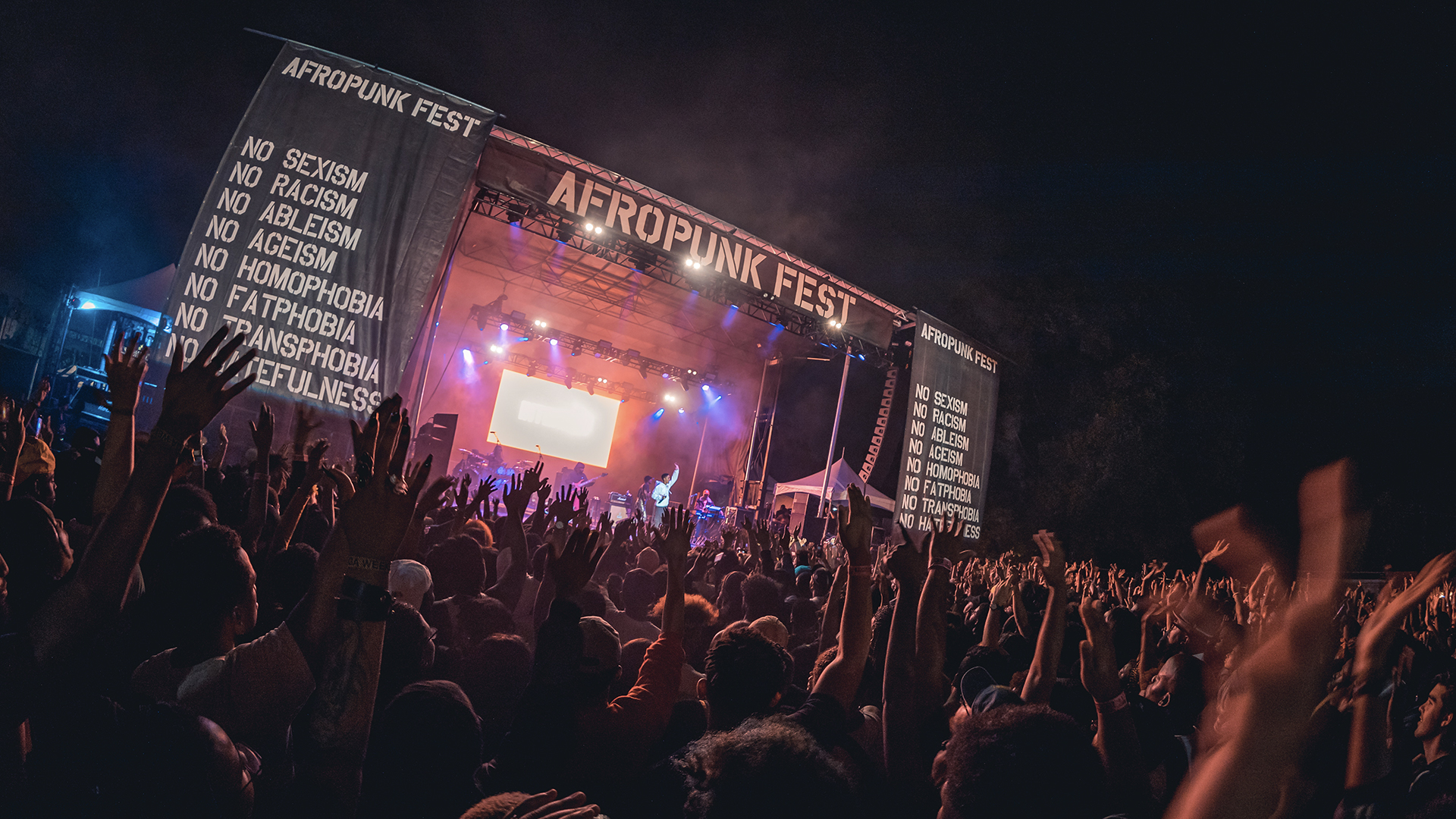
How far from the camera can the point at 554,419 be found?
2206 centimetres

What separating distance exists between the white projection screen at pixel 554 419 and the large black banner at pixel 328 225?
1386 cm

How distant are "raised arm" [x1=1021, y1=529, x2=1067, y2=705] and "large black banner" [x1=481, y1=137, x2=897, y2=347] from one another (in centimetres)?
813

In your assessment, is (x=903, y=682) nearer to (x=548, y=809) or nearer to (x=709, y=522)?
(x=548, y=809)

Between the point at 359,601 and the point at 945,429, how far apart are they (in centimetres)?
1217

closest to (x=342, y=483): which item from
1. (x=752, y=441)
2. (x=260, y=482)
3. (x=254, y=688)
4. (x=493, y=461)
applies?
(x=254, y=688)

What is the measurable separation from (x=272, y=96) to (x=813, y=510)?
13.0 m

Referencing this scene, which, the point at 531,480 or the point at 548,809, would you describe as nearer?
the point at 548,809

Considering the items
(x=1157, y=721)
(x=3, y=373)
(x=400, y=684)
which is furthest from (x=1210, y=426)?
(x=3, y=373)

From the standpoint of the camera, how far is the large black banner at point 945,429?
12.2m

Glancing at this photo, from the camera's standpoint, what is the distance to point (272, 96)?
7.16 meters

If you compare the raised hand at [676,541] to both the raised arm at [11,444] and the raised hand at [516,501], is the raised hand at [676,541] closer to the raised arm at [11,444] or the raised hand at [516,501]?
the raised hand at [516,501]

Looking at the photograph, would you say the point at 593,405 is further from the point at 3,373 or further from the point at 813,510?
Result: the point at 3,373

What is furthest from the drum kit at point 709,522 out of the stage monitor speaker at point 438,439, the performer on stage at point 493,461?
the stage monitor speaker at point 438,439

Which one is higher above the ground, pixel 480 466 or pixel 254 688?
pixel 480 466
